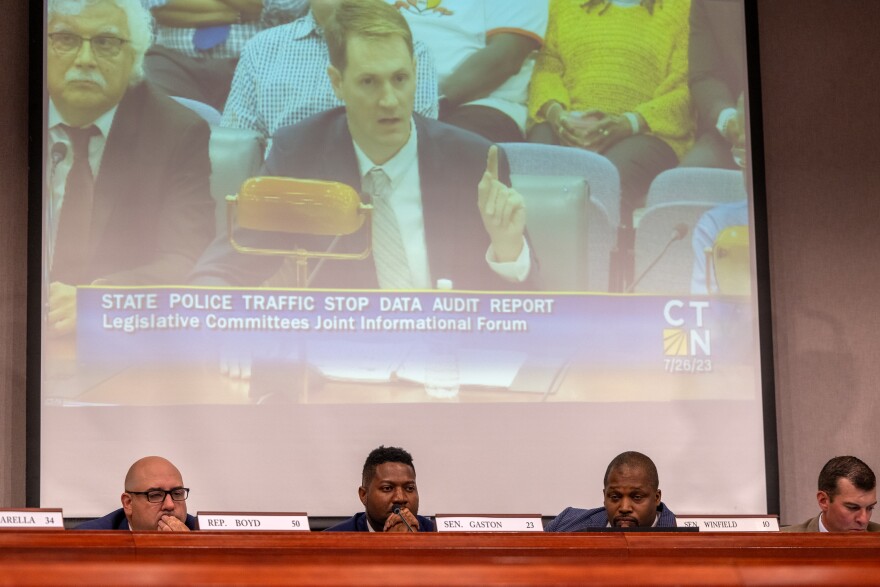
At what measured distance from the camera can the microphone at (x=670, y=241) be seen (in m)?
4.21

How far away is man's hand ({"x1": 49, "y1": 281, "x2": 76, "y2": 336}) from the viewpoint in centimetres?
388

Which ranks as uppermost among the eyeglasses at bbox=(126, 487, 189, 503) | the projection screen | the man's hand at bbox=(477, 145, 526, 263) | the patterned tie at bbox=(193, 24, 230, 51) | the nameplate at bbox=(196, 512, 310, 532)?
the patterned tie at bbox=(193, 24, 230, 51)

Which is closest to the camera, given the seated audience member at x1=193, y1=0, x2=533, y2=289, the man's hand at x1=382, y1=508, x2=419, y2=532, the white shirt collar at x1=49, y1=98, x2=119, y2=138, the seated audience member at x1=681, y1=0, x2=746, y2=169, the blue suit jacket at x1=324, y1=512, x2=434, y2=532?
the man's hand at x1=382, y1=508, x2=419, y2=532

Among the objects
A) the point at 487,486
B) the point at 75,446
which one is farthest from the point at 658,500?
the point at 75,446

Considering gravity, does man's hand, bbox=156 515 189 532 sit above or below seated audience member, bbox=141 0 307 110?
below

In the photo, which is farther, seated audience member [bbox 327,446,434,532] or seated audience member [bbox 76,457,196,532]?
seated audience member [bbox 327,446,434,532]

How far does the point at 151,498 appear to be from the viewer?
2.96 metres

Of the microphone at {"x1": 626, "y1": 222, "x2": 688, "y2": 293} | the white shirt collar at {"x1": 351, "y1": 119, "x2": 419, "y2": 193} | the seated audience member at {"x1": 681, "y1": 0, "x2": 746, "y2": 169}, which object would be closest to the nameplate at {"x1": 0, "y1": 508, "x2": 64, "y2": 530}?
the white shirt collar at {"x1": 351, "y1": 119, "x2": 419, "y2": 193}

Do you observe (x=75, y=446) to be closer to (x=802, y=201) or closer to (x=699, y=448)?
(x=699, y=448)

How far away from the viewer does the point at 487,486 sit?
13.3 feet

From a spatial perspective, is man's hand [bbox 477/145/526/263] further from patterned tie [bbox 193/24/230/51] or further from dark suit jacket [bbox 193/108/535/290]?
patterned tie [bbox 193/24/230/51]

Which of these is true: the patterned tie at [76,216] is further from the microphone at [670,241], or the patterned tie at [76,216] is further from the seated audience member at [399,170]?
the microphone at [670,241]

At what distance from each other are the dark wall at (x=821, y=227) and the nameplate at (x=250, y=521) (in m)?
2.47

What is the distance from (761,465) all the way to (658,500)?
1.01m
